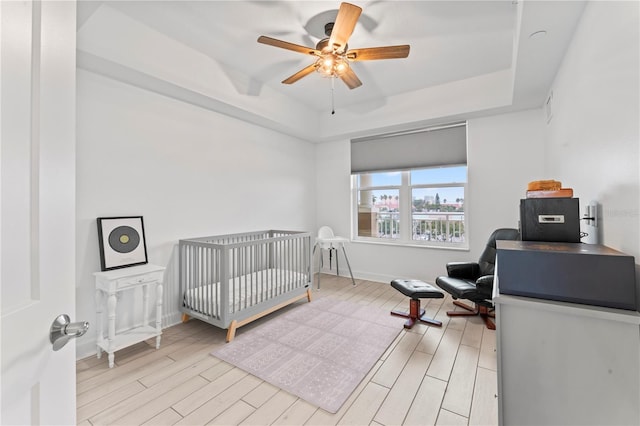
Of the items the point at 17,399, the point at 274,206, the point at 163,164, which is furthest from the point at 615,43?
the point at 274,206

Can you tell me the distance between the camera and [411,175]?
13.8ft

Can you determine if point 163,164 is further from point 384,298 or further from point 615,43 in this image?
point 615,43

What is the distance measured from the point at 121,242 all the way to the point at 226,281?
38.6 inches

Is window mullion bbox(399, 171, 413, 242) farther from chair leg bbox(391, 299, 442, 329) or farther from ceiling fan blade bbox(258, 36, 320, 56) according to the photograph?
ceiling fan blade bbox(258, 36, 320, 56)

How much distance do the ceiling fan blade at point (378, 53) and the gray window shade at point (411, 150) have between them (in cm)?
203

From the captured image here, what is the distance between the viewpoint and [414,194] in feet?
Result: 13.8

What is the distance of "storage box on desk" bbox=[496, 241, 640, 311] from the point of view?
91 cm

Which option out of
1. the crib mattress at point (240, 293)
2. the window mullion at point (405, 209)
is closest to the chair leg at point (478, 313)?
the window mullion at point (405, 209)

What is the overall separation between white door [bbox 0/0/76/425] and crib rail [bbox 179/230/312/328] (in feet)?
5.95

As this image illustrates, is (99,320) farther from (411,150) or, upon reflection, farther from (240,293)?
(411,150)

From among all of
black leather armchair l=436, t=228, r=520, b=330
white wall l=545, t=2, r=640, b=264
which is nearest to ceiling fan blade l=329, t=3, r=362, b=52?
white wall l=545, t=2, r=640, b=264

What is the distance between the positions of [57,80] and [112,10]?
2.15 metres

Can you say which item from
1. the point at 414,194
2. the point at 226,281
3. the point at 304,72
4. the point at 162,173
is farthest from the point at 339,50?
the point at 414,194

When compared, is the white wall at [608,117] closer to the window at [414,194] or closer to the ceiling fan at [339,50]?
the ceiling fan at [339,50]
